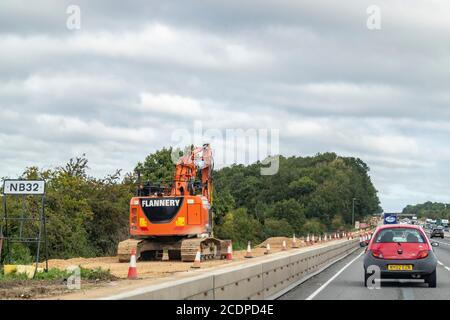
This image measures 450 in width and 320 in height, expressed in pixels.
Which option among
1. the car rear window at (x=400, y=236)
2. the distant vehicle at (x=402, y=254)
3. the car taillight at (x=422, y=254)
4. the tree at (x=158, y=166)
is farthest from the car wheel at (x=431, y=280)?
the tree at (x=158, y=166)

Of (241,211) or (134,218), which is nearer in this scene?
(134,218)

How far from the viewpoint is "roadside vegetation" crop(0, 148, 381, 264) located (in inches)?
1606

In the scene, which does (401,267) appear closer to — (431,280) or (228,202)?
(431,280)

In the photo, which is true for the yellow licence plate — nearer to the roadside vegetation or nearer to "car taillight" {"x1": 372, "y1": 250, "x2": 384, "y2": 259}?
"car taillight" {"x1": 372, "y1": 250, "x2": 384, "y2": 259}

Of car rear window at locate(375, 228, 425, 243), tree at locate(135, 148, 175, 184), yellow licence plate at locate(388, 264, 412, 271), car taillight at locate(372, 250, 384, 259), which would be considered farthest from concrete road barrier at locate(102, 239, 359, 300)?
tree at locate(135, 148, 175, 184)

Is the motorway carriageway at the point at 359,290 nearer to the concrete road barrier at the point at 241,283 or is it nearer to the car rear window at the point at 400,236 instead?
the concrete road barrier at the point at 241,283

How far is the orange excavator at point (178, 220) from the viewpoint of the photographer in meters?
31.0

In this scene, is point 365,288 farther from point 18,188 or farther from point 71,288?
point 18,188

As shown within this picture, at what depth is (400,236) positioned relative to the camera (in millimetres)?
19141

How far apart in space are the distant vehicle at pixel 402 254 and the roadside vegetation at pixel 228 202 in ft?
50.0

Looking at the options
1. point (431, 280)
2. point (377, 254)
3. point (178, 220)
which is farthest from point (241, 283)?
point (178, 220)

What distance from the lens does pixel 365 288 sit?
18375mm
